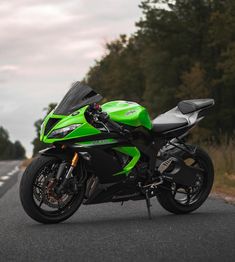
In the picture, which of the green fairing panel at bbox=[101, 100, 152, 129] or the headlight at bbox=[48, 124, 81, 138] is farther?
the green fairing panel at bbox=[101, 100, 152, 129]

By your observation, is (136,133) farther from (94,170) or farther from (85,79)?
(85,79)

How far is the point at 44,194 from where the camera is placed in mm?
6152

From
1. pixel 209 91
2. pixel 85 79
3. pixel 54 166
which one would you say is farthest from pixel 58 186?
pixel 85 79

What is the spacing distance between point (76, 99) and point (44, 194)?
1.00 meters

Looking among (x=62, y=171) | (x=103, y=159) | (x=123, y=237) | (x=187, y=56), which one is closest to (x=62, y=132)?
(x=62, y=171)

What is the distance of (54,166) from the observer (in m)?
6.28

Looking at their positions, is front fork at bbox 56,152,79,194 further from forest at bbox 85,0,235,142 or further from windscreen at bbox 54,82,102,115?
forest at bbox 85,0,235,142

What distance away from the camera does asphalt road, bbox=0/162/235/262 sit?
15.2 feet

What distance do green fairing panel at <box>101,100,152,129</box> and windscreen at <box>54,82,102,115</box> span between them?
22 centimetres

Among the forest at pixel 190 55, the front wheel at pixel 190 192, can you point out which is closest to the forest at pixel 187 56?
the forest at pixel 190 55

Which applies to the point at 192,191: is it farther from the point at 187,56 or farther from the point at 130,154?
the point at 187,56

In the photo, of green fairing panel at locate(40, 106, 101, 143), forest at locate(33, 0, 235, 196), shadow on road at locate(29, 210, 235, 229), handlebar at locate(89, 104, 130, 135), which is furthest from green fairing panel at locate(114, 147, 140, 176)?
forest at locate(33, 0, 235, 196)

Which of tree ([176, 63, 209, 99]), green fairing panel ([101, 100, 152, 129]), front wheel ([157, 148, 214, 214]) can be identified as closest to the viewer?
green fairing panel ([101, 100, 152, 129])

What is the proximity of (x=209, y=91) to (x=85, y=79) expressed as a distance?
37.5m
